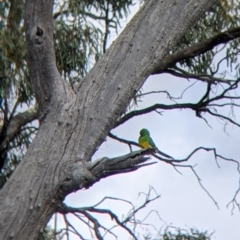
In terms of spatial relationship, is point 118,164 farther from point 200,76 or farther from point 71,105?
point 200,76

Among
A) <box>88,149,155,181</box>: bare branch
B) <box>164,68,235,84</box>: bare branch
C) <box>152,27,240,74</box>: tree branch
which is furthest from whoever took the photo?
<box>164,68,235,84</box>: bare branch

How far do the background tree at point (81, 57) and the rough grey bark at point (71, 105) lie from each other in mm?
2060

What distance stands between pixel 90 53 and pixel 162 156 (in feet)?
4.02

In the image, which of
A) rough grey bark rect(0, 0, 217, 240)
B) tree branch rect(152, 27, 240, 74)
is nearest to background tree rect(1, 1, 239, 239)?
tree branch rect(152, 27, 240, 74)

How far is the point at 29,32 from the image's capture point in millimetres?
3520

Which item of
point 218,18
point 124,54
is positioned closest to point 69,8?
point 218,18

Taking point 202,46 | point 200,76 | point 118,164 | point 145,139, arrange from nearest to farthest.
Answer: point 118,164
point 145,139
point 202,46
point 200,76

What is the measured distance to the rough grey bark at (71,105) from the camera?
3158 mm

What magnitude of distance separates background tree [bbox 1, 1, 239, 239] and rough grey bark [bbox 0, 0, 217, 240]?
2.06 meters

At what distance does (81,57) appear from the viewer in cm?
666

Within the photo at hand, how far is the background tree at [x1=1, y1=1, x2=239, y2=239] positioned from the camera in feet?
19.2

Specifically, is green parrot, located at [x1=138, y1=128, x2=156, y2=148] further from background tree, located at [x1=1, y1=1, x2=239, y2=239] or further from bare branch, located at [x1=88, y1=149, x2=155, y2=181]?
bare branch, located at [x1=88, y1=149, x2=155, y2=181]

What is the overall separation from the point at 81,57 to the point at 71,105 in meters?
3.28

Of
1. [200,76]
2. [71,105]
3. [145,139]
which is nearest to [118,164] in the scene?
[71,105]
